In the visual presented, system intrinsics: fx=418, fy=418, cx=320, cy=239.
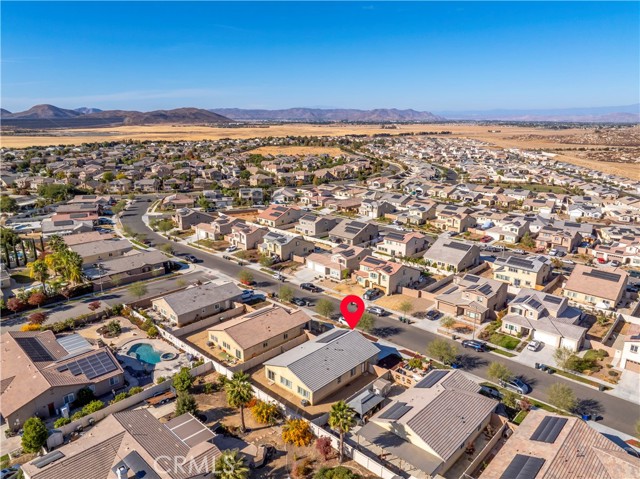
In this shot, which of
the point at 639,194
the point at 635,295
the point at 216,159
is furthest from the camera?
the point at 216,159

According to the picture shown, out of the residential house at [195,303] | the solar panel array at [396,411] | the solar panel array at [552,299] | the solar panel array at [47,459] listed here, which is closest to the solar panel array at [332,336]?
the solar panel array at [396,411]

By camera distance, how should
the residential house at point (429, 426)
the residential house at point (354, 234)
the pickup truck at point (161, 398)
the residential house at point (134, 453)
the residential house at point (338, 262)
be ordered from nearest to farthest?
the residential house at point (134, 453)
the residential house at point (429, 426)
the pickup truck at point (161, 398)
the residential house at point (338, 262)
the residential house at point (354, 234)

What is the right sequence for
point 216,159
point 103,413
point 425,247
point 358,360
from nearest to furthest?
point 103,413
point 358,360
point 425,247
point 216,159

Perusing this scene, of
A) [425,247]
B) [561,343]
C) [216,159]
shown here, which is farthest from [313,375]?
[216,159]

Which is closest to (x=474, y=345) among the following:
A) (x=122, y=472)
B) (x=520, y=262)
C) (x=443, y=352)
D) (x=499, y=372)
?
(x=443, y=352)

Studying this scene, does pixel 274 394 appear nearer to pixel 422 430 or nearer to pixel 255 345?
pixel 255 345

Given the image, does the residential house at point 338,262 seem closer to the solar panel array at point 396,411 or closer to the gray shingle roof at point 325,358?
the gray shingle roof at point 325,358
